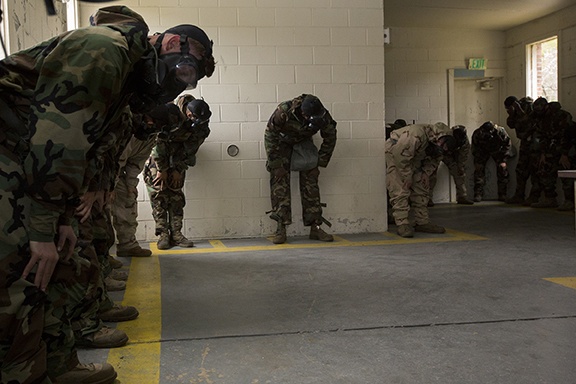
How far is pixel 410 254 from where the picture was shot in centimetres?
566

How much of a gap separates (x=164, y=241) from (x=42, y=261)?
4.50 meters

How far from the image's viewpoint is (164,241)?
6.21m

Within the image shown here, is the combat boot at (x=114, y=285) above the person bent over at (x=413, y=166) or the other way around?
the other way around

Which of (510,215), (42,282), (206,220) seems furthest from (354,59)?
(42,282)

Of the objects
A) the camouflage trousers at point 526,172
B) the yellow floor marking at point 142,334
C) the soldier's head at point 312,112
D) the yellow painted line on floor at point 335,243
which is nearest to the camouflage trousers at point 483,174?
the camouflage trousers at point 526,172

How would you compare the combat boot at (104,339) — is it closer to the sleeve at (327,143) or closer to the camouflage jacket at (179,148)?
the camouflage jacket at (179,148)

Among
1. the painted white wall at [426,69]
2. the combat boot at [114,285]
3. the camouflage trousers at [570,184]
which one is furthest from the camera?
the painted white wall at [426,69]

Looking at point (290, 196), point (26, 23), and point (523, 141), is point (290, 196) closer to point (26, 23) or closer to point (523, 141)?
point (26, 23)

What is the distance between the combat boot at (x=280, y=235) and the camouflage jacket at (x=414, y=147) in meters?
1.63

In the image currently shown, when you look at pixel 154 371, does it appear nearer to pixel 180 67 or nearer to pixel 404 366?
pixel 404 366

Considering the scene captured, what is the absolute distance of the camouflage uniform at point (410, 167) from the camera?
6.85 meters

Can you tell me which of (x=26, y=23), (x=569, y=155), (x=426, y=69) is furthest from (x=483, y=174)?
(x=26, y=23)

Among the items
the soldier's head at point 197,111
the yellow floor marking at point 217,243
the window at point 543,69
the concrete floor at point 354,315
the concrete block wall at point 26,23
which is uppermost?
the window at point 543,69

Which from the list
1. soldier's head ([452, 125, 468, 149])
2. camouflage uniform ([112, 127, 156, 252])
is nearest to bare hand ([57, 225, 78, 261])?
camouflage uniform ([112, 127, 156, 252])
